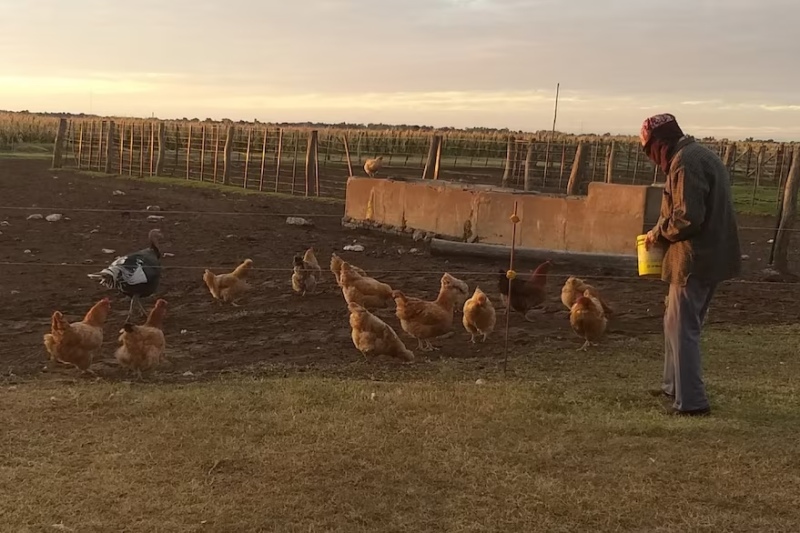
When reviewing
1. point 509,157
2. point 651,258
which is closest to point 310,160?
point 509,157

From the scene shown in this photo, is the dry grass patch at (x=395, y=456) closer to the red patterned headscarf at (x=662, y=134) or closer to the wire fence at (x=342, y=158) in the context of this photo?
the red patterned headscarf at (x=662, y=134)

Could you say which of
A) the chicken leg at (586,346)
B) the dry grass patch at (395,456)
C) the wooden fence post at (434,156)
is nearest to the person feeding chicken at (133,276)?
the dry grass patch at (395,456)

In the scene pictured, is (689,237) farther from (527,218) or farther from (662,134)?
(527,218)

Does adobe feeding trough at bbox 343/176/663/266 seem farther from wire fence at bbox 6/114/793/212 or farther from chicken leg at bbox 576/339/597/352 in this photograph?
wire fence at bbox 6/114/793/212

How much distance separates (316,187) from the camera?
73.6 feet

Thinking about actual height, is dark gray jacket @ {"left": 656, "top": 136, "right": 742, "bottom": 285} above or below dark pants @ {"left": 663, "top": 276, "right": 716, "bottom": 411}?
above

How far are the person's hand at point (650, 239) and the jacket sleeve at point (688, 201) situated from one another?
243 millimetres

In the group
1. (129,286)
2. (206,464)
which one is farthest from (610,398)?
(129,286)

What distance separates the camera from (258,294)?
936cm

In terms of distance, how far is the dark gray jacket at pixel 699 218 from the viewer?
4695 mm

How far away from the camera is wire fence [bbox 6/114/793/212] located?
22609 millimetres

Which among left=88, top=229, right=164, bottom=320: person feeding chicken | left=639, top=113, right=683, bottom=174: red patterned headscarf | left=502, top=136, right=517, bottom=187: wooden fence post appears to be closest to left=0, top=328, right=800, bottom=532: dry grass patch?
left=639, top=113, right=683, bottom=174: red patterned headscarf

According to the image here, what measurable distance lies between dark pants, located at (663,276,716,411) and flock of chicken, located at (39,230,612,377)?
1.44 m

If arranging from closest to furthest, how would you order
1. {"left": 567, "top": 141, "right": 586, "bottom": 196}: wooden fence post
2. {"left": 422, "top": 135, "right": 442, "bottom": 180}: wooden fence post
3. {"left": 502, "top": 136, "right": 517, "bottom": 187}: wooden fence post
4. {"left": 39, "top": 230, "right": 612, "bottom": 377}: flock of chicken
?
{"left": 39, "top": 230, "right": 612, "bottom": 377}: flock of chicken
{"left": 567, "top": 141, "right": 586, "bottom": 196}: wooden fence post
{"left": 422, "top": 135, "right": 442, "bottom": 180}: wooden fence post
{"left": 502, "top": 136, "right": 517, "bottom": 187}: wooden fence post
